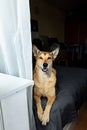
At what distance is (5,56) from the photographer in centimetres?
112

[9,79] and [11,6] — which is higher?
[11,6]

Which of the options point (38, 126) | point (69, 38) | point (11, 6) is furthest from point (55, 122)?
point (69, 38)

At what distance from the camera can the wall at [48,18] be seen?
3.54 m

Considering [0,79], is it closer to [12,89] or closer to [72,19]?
[12,89]

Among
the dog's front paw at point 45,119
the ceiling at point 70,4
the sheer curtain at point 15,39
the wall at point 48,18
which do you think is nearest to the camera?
the sheer curtain at point 15,39

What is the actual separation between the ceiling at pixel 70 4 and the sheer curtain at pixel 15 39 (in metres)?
3.11

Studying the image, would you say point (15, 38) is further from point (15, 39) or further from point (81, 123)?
point (81, 123)

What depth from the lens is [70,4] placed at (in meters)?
4.20

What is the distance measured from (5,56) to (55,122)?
0.63 metres

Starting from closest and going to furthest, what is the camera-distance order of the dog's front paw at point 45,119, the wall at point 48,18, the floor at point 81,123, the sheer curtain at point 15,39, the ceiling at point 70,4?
1. the sheer curtain at point 15,39
2. the dog's front paw at point 45,119
3. the floor at point 81,123
4. the wall at point 48,18
5. the ceiling at point 70,4

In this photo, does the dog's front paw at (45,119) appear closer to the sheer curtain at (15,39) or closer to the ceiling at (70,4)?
the sheer curtain at (15,39)

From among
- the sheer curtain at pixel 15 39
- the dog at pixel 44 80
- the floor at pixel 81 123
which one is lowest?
the floor at pixel 81 123

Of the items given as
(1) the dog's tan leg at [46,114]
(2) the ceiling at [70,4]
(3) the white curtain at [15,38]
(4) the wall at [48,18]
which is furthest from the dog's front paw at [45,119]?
(2) the ceiling at [70,4]

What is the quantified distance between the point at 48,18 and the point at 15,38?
324 centimetres
